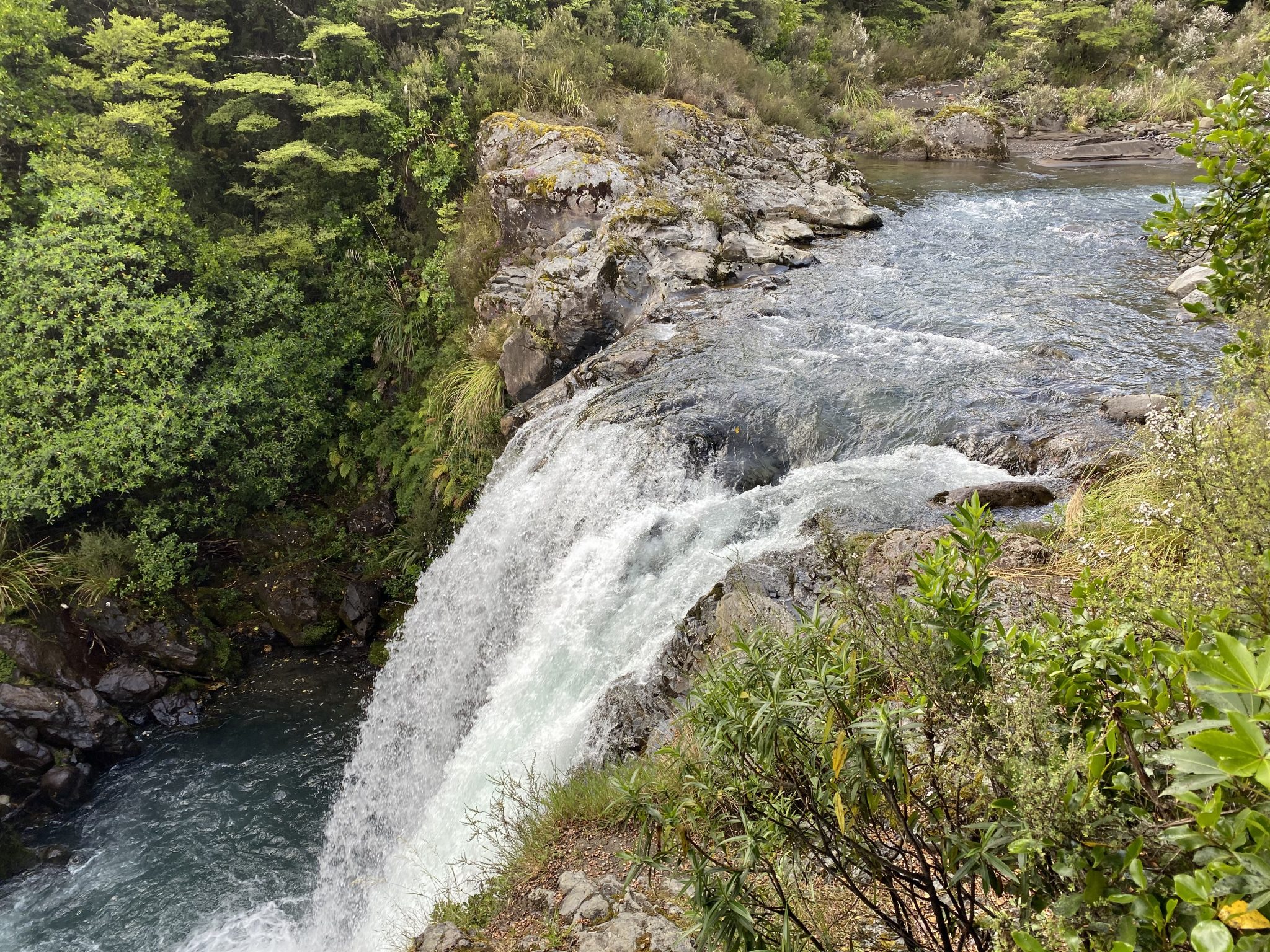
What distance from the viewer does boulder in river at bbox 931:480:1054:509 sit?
5.19 metres

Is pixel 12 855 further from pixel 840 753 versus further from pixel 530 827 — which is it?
pixel 840 753

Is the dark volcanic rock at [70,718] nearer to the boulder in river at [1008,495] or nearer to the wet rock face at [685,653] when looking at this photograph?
the wet rock face at [685,653]

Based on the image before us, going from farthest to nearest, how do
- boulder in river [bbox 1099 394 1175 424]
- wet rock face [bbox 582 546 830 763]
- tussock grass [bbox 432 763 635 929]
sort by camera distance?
boulder in river [bbox 1099 394 1175 424] < wet rock face [bbox 582 546 830 763] < tussock grass [bbox 432 763 635 929]

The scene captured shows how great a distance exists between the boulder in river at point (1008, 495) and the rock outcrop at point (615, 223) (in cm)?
489

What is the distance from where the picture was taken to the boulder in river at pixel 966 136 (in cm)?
1569

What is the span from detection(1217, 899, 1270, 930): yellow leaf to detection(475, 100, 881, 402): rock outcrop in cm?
827

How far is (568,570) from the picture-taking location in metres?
6.02

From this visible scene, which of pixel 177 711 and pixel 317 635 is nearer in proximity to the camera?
pixel 177 711

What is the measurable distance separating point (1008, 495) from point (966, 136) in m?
14.5

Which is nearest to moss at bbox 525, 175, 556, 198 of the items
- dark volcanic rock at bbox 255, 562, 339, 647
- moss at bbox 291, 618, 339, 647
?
dark volcanic rock at bbox 255, 562, 339, 647

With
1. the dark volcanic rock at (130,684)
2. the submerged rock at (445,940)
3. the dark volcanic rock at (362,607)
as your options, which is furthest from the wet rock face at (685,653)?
the dark volcanic rock at (130,684)

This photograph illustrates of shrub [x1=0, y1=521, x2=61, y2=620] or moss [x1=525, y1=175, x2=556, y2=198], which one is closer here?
shrub [x1=0, y1=521, x2=61, y2=620]

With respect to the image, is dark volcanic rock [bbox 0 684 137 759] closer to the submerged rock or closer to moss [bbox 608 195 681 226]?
the submerged rock

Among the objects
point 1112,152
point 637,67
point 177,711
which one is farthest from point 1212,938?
point 1112,152
